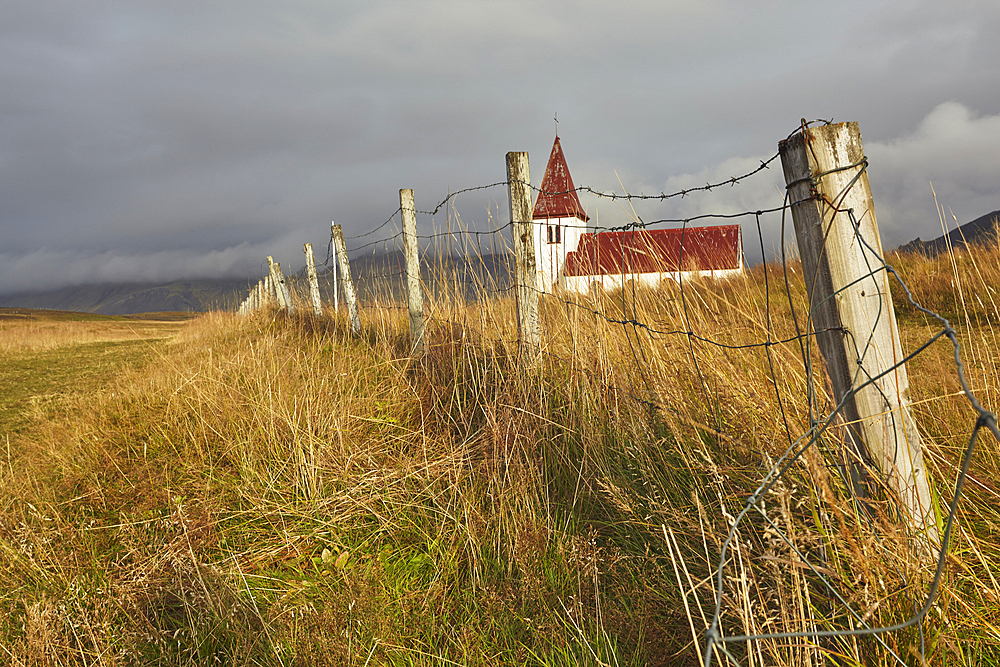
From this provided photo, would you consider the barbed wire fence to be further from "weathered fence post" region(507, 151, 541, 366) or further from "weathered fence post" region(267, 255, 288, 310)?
"weathered fence post" region(267, 255, 288, 310)

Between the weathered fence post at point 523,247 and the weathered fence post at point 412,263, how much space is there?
172cm

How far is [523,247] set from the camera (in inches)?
132

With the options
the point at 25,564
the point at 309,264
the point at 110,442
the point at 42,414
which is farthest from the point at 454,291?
Result: the point at 309,264

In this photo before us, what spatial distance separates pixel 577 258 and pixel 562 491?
1.54 meters

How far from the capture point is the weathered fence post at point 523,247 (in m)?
3.32

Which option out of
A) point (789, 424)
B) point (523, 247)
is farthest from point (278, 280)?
point (789, 424)

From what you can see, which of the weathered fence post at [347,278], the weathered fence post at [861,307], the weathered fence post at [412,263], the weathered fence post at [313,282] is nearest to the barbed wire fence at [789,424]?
the weathered fence post at [861,307]

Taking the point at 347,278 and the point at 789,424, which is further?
the point at 347,278

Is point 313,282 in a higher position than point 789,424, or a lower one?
higher

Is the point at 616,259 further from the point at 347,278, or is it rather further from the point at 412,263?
the point at 347,278

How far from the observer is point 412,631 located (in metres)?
1.89

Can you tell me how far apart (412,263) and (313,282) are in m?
4.94

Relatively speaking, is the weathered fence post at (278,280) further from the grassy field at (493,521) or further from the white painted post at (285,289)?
the grassy field at (493,521)

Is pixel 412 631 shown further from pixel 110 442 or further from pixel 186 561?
pixel 110 442
